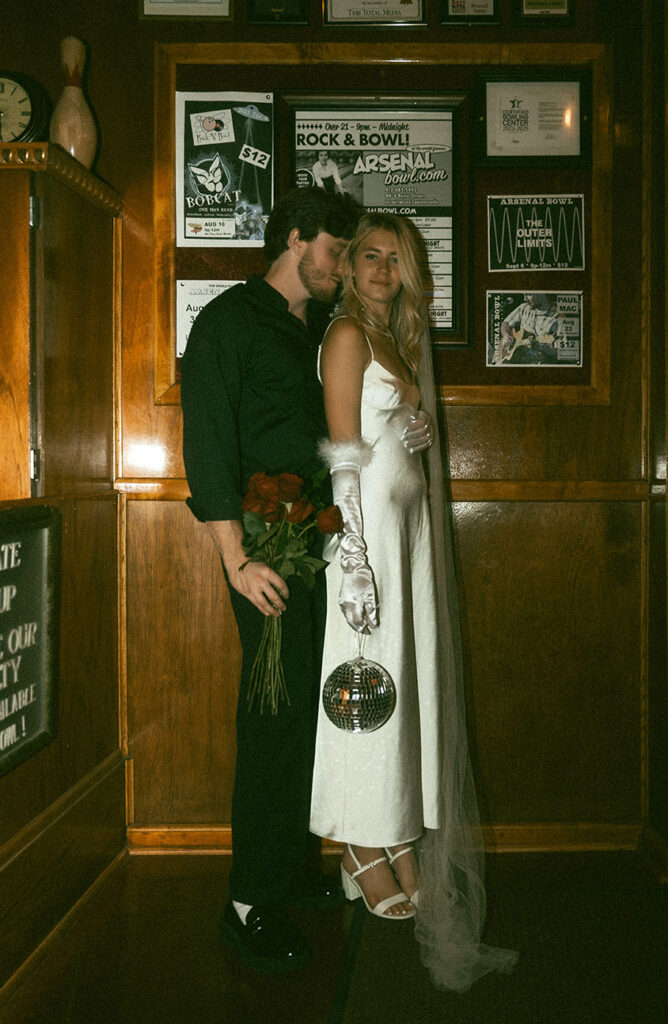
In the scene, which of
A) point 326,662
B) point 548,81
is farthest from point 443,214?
point 326,662

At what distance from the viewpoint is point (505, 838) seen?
2.62 m

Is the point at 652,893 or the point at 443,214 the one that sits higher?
the point at 443,214

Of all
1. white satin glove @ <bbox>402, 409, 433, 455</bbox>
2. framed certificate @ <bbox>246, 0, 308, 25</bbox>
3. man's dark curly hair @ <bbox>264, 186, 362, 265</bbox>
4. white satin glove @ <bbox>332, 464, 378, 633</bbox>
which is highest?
framed certificate @ <bbox>246, 0, 308, 25</bbox>

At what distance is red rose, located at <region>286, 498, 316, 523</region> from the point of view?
6.08 ft

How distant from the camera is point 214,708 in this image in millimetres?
2605

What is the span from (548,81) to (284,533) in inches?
68.4

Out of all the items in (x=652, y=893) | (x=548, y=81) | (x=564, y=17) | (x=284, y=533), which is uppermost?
(x=564, y=17)

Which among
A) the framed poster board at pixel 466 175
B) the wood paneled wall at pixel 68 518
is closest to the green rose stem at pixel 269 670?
the wood paneled wall at pixel 68 518

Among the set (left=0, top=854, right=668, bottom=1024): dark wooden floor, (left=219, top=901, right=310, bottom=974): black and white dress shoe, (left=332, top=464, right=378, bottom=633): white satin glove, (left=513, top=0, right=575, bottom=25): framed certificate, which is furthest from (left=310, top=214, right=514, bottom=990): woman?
(left=513, top=0, right=575, bottom=25): framed certificate

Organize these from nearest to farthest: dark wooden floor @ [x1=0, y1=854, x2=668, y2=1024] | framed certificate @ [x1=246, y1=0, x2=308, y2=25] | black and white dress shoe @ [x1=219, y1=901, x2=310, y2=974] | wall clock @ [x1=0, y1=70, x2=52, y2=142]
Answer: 1. dark wooden floor @ [x1=0, y1=854, x2=668, y2=1024]
2. black and white dress shoe @ [x1=219, y1=901, x2=310, y2=974]
3. wall clock @ [x1=0, y1=70, x2=52, y2=142]
4. framed certificate @ [x1=246, y1=0, x2=308, y2=25]

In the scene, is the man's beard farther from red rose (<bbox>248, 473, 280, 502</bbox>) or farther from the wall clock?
the wall clock

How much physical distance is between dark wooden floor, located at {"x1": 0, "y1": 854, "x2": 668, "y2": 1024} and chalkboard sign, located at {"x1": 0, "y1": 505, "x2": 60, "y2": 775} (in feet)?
1.79

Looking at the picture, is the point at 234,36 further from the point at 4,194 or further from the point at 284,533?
the point at 284,533

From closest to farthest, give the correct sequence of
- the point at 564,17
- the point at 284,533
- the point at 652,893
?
the point at 284,533, the point at 652,893, the point at 564,17
